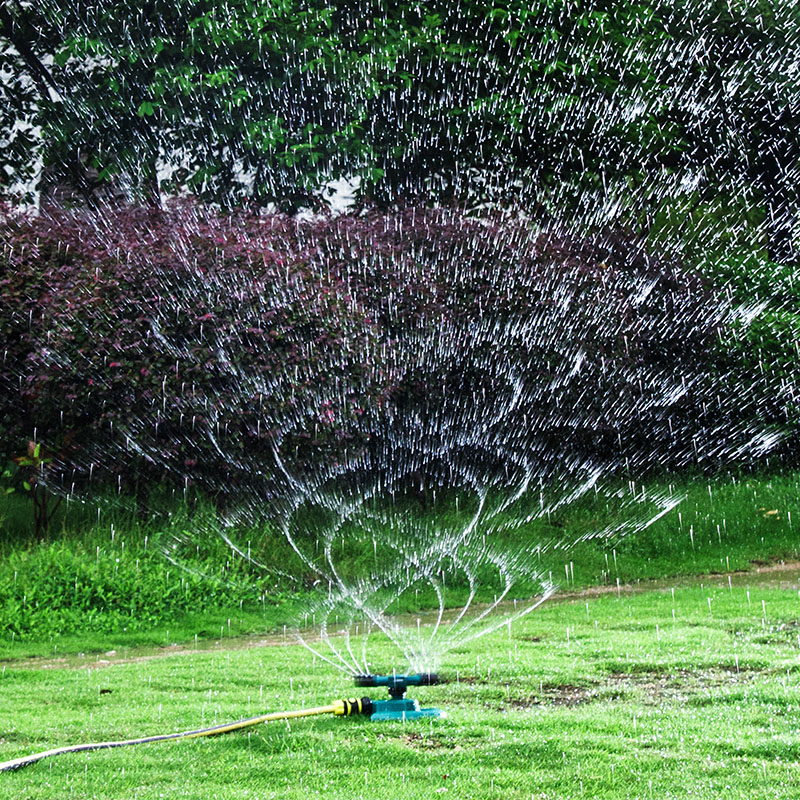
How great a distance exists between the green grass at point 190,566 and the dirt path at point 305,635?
15 centimetres

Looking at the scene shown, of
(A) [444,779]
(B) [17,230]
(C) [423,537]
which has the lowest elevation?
(A) [444,779]

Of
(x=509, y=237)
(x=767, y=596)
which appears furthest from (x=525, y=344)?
(x=767, y=596)

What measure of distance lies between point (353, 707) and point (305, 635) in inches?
115

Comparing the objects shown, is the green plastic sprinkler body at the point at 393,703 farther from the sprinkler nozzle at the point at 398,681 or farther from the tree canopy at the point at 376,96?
the tree canopy at the point at 376,96

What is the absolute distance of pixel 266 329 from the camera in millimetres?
9055

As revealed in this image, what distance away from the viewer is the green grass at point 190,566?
764 cm

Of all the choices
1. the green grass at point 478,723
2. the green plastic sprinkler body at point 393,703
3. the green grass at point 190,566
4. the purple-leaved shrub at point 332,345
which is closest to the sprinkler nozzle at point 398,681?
the green plastic sprinkler body at point 393,703

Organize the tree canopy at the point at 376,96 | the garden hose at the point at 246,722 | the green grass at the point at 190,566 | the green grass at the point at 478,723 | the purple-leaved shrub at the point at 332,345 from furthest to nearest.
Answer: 1. the tree canopy at the point at 376,96
2. the purple-leaved shrub at the point at 332,345
3. the green grass at the point at 190,566
4. the garden hose at the point at 246,722
5. the green grass at the point at 478,723

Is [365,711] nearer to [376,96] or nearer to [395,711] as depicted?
[395,711]

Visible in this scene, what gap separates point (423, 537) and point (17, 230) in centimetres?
464

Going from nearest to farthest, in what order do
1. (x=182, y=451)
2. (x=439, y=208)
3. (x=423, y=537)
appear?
1. (x=182, y=451)
2. (x=423, y=537)
3. (x=439, y=208)

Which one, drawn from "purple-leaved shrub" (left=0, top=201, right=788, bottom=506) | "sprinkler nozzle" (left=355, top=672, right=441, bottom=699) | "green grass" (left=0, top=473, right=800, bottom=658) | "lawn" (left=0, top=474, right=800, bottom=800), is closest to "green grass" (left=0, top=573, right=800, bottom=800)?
"lawn" (left=0, top=474, right=800, bottom=800)

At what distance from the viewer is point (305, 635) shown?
7523 mm

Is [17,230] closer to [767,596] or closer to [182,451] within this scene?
[182,451]
